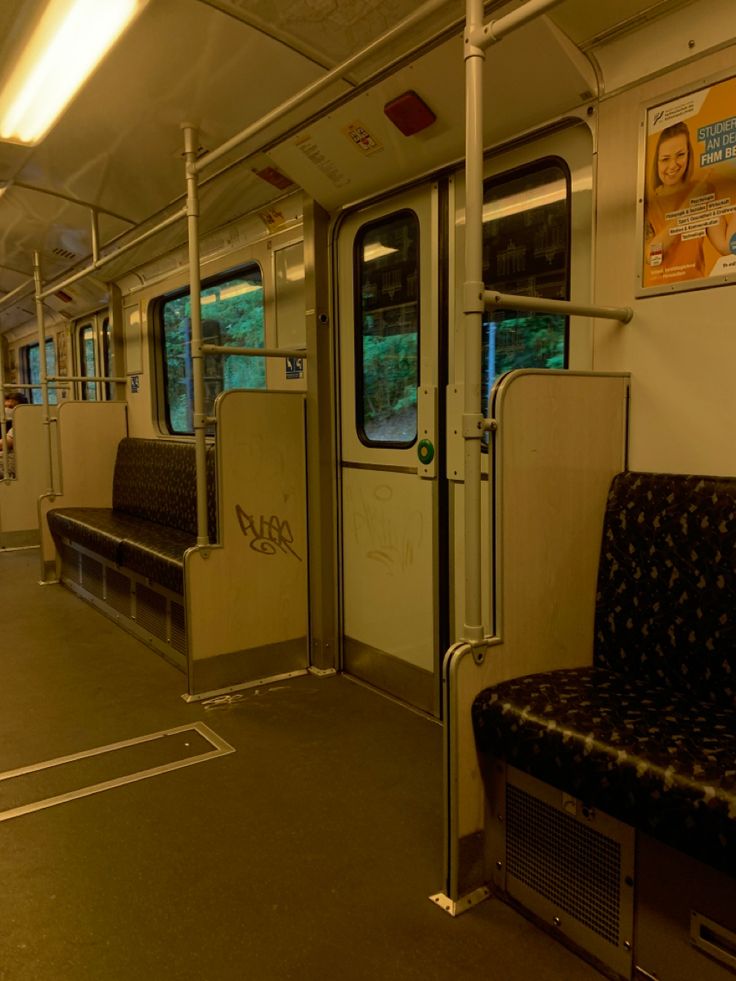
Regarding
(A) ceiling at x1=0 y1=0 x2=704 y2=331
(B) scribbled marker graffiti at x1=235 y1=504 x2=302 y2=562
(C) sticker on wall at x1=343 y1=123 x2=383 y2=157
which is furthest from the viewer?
(B) scribbled marker graffiti at x1=235 y1=504 x2=302 y2=562

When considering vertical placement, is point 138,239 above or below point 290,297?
above

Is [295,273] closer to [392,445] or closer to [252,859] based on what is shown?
[392,445]

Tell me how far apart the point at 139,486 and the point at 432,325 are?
3.26 meters

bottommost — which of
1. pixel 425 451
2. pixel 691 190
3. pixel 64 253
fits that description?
pixel 425 451

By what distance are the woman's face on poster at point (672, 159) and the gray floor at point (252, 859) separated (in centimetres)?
223

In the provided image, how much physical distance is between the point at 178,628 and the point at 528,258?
8.81 feet

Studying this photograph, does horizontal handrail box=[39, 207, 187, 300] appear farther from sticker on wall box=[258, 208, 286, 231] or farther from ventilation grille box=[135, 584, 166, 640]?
ventilation grille box=[135, 584, 166, 640]

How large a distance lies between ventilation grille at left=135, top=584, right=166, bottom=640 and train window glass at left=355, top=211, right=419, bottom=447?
1.63 metres

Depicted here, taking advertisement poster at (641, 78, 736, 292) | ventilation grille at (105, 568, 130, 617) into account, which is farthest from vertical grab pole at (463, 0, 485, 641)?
ventilation grille at (105, 568, 130, 617)

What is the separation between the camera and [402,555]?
139 inches

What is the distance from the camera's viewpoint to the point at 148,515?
5500mm

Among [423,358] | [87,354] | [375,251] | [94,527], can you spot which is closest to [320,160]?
[375,251]

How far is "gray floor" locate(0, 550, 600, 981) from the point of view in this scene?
72.4 inches

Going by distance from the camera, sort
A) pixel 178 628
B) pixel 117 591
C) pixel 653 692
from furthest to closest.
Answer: pixel 117 591 < pixel 178 628 < pixel 653 692
